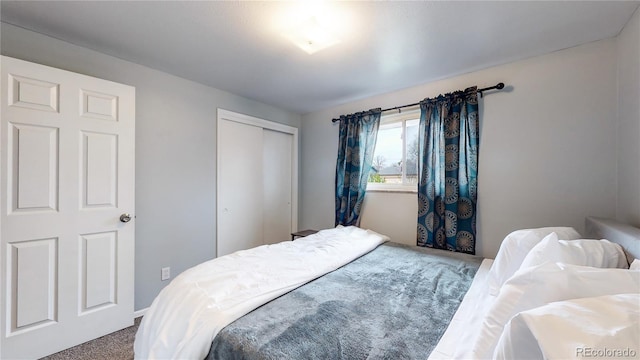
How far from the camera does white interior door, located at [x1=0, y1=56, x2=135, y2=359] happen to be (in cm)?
163

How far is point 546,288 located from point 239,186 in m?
2.95

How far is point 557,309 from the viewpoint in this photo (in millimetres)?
534

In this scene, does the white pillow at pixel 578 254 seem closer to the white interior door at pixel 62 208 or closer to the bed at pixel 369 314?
the bed at pixel 369 314

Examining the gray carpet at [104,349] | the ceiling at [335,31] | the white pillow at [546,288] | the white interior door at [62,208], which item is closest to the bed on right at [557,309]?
the white pillow at [546,288]

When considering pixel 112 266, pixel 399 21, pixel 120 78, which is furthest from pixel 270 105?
pixel 112 266

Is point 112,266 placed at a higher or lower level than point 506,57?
lower

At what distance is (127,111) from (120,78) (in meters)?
0.35

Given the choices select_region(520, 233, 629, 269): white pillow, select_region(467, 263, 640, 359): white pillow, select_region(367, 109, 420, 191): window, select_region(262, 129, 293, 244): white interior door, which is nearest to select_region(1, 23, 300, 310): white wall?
select_region(262, 129, 293, 244): white interior door

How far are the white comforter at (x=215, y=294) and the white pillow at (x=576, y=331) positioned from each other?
96 cm

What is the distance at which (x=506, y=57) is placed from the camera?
2111 mm

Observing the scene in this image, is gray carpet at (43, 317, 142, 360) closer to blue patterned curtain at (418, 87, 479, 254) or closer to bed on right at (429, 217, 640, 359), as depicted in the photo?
bed on right at (429, 217, 640, 359)

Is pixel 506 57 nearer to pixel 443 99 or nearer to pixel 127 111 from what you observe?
pixel 443 99

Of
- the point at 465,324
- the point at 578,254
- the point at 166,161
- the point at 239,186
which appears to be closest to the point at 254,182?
the point at 239,186

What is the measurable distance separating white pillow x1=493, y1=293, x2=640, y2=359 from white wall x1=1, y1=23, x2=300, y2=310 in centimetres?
270
